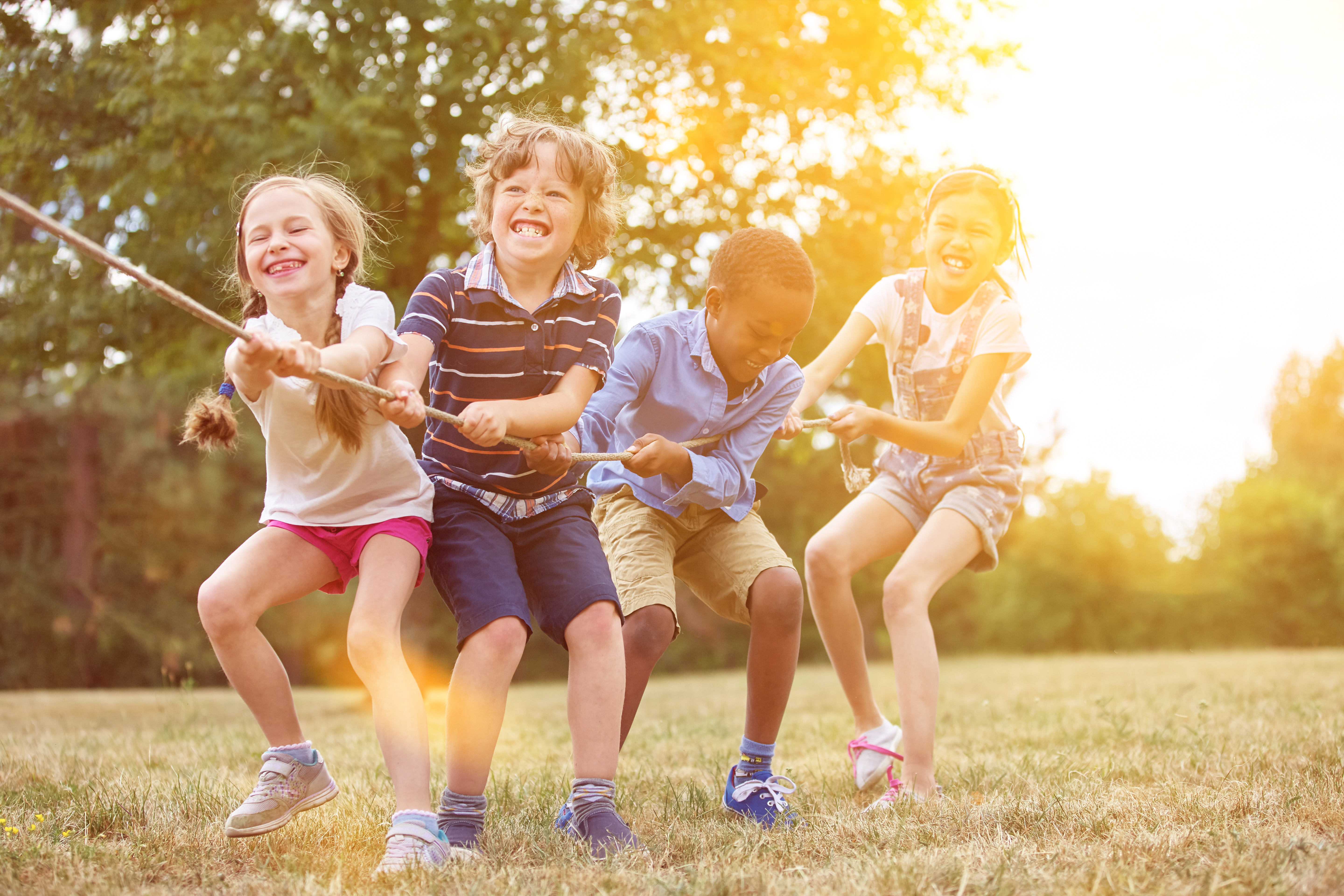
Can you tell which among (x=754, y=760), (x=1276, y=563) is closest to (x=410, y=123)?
(x=754, y=760)

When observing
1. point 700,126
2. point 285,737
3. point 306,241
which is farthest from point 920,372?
point 700,126

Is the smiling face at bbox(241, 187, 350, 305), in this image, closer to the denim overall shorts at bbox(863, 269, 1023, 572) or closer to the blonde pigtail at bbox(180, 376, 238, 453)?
the blonde pigtail at bbox(180, 376, 238, 453)

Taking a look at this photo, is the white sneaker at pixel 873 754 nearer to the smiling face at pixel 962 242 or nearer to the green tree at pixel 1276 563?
the smiling face at pixel 962 242

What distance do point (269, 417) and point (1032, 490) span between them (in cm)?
2222

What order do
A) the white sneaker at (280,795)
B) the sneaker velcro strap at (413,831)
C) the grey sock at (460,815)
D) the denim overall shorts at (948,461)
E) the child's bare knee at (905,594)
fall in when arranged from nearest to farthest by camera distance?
1. the sneaker velcro strap at (413,831)
2. the white sneaker at (280,795)
3. the grey sock at (460,815)
4. the child's bare knee at (905,594)
5. the denim overall shorts at (948,461)

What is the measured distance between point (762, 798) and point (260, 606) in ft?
5.13

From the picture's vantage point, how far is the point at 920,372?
402 cm

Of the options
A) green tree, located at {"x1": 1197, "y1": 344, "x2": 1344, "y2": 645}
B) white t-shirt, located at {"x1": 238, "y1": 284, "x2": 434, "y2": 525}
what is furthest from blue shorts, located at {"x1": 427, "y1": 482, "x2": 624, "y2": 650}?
green tree, located at {"x1": 1197, "y1": 344, "x2": 1344, "y2": 645}

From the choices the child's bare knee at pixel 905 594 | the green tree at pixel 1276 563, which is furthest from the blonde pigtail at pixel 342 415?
the green tree at pixel 1276 563

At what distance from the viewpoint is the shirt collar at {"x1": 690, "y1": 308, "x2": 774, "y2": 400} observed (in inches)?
A: 133

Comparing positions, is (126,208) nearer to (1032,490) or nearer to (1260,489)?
(1032,490)

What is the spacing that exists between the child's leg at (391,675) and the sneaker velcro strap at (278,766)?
267 mm

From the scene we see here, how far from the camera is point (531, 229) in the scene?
10.2 feet

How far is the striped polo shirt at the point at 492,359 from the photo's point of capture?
3035 millimetres
